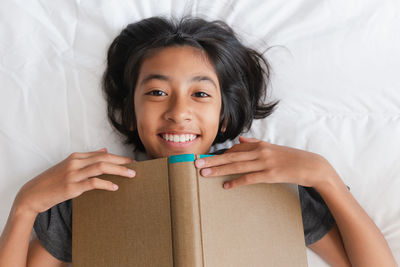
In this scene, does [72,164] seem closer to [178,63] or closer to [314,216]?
[178,63]

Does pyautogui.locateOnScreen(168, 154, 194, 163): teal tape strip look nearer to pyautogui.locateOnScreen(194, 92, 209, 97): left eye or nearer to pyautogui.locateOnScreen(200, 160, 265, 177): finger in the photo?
pyautogui.locateOnScreen(200, 160, 265, 177): finger

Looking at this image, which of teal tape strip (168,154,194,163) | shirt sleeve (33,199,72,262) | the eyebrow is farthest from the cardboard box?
the eyebrow

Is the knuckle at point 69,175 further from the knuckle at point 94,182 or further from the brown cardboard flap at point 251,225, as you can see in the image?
the brown cardboard flap at point 251,225

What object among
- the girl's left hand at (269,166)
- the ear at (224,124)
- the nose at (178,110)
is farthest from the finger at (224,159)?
the ear at (224,124)

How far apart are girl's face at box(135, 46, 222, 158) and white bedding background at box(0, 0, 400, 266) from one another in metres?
0.18

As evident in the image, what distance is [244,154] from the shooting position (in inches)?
34.0

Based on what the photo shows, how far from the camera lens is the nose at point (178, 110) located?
36.2 inches

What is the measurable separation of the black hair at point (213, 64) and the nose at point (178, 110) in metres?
0.15

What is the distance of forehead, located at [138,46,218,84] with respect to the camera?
3.13 ft

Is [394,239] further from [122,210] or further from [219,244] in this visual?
[122,210]

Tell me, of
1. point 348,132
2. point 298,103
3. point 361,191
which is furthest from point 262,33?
point 361,191

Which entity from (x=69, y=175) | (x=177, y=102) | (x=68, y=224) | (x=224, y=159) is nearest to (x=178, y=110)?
(x=177, y=102)

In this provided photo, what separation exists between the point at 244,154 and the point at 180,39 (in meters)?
0.35

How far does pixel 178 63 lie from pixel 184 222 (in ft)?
1.22
